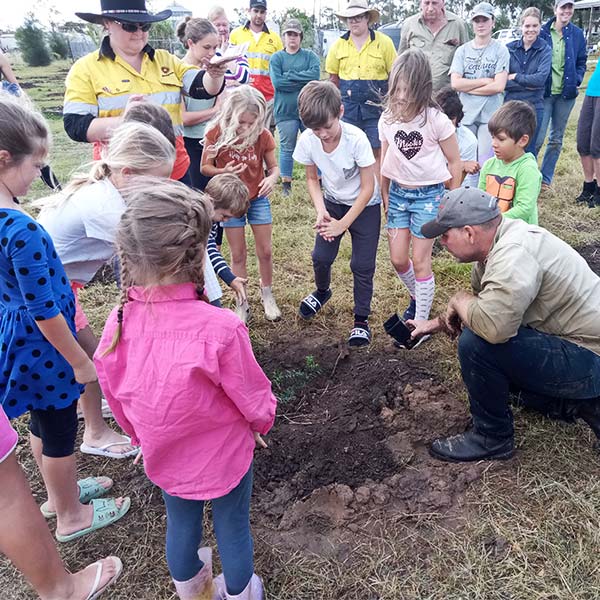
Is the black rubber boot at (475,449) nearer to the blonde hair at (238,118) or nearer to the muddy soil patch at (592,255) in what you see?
the blonde hair at (238,118)

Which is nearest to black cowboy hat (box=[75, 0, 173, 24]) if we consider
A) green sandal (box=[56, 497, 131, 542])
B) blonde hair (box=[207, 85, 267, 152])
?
blonde hair (box=[207, 85, 267, 152])

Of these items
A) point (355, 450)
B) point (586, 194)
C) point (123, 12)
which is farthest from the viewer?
point (586, 194)

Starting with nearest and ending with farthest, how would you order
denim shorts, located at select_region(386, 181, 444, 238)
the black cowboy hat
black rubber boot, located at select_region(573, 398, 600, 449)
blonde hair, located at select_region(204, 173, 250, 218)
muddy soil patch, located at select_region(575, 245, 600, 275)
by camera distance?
black rubber boot, located at select_region(573, 398, 600, 449) → the black cowboy hat → blonde hair, located at select_region(204, 173, 250, 218) → denim shorts, located at select_region(386, 181, 444, 238) → muddy soil patch, located at select_region(575, 245, 600, 275)

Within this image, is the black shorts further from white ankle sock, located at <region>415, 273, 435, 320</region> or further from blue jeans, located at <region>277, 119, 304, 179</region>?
blue jeans, located at <region>277, 119, 304, 179</region>

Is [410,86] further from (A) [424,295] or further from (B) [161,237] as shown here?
(B) [161,237]

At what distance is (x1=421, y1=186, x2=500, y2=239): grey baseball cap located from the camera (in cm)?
219

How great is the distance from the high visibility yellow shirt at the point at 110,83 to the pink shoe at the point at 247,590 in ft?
7.54

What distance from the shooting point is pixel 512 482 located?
2396 mm

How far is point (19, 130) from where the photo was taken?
1.76 meters

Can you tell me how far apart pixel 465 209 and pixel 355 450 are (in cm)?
125

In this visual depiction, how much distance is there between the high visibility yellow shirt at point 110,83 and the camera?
303cm

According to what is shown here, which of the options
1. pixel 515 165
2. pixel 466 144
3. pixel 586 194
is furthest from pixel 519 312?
pixel 586 194

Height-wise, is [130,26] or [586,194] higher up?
[130,26]

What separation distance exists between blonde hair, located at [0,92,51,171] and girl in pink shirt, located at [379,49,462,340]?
210cm
